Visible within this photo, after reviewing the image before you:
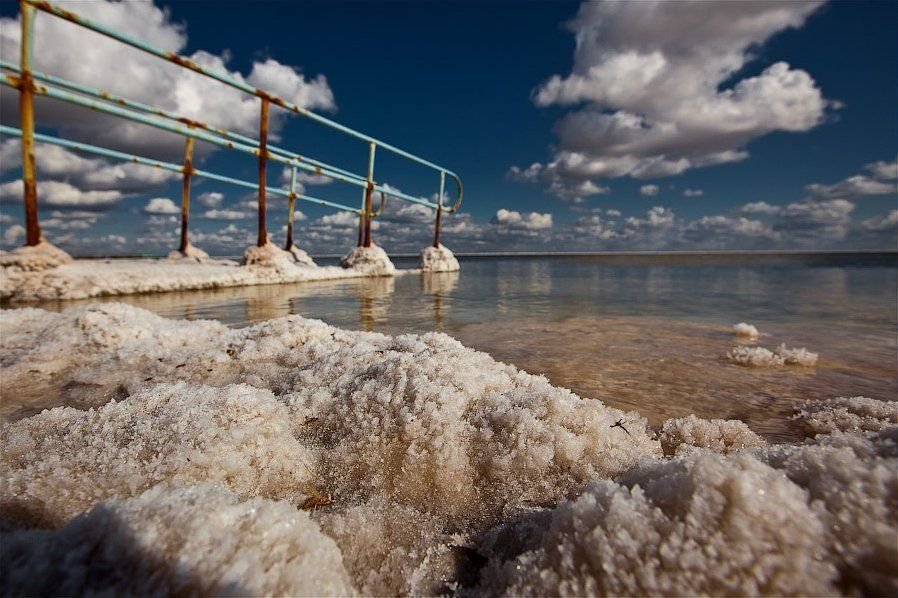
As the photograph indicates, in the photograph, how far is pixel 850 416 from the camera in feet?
6.49

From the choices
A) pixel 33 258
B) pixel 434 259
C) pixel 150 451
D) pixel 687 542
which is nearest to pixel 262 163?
pixel 33 258

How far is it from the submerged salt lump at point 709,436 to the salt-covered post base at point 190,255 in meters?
15.0

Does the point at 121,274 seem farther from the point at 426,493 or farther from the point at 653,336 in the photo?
the point at 653,336

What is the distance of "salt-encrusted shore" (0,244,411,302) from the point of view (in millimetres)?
6508

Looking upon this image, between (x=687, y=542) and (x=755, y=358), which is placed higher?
(x=687, y=542)

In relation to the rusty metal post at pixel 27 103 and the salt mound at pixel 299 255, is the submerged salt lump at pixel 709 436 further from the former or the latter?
the salt mound at pixel 299 255

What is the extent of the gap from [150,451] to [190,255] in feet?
50.9

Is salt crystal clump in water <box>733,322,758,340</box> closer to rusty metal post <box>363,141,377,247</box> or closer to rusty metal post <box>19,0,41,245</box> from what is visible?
rusty metal post <box>19,0,41,245</box>

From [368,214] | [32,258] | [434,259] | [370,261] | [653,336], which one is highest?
[368,214]

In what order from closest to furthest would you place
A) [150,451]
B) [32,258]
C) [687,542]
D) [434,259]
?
[687,542] → [150,451] → [32,258] → [434,259]

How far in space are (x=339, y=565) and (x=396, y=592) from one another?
0.16 meters

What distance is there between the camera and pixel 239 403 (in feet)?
5.13

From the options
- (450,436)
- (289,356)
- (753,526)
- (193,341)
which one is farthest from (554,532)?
(193,341)

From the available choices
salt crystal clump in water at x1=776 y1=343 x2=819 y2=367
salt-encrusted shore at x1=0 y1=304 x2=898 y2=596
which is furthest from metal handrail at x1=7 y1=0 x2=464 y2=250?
salt crystal clump in water at x1=776 y1=343 x2=819 y2=367
